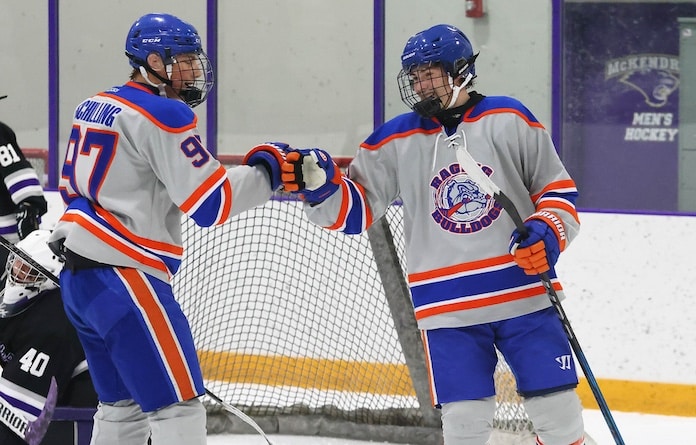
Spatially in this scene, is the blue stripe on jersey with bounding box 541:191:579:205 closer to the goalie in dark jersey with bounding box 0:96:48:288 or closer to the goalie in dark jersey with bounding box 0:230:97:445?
the goalie in dark jersey with bounding box 0:230:97:445

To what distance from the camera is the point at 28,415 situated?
2896mm

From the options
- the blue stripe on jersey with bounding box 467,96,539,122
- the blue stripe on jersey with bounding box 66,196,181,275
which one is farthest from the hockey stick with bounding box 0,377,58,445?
the blue stripe on jersey with bounding box 467,96,539,122

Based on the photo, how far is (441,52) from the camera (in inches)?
103

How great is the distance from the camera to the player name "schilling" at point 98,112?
8.20ft

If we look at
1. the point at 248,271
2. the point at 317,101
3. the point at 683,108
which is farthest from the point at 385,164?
the point at 317,101

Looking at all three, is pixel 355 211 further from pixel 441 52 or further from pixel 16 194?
pixel 16 194

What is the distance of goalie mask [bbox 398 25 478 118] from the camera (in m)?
2.63

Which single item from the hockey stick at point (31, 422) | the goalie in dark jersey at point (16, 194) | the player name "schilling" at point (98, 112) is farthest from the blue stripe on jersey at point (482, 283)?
the goalie in dark jersey at point (16, 194)

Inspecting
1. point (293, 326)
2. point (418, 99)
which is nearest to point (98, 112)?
point (418, 99)

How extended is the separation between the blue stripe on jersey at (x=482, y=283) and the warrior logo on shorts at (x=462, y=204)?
0.34ft

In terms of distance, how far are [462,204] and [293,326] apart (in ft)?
5.59

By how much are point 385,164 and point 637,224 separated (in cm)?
180

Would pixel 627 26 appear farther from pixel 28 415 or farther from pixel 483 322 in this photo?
pixel 28 415

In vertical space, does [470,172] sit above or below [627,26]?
below
